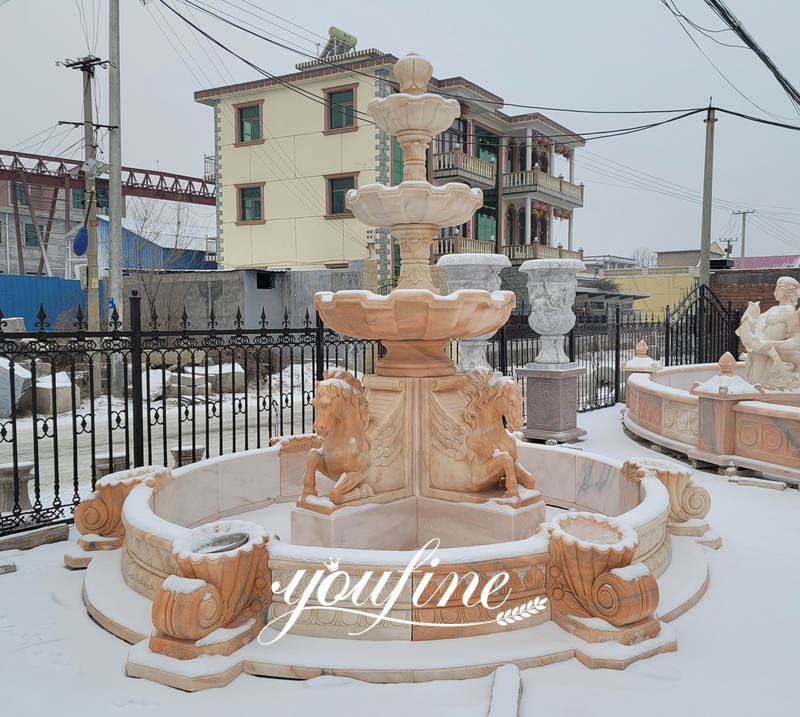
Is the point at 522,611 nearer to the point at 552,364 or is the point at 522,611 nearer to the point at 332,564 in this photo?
the point at 332,564

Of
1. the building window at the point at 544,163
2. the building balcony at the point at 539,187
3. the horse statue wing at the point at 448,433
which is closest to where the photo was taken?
the horse statue wing at the point at 448,433

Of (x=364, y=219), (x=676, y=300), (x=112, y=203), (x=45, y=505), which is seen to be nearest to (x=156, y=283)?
(x=112, y=203)

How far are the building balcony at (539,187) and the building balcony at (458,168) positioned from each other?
221 cm

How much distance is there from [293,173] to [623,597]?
73.4 feet

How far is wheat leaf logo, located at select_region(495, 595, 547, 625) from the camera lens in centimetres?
364

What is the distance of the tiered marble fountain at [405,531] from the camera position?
11.2 ft

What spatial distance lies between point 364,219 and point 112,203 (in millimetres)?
11720

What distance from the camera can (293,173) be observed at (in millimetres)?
23578

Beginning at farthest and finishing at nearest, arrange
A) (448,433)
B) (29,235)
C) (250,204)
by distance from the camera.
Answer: (29,235) < (250,204) < (448,433)

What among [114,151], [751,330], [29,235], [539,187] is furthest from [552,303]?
[29,235]

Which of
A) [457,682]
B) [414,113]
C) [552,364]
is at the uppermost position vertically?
[414,113]

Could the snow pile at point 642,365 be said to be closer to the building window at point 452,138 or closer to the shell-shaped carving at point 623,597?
the shell-shaped carving at point 623,597

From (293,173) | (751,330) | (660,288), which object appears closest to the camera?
(751,330)

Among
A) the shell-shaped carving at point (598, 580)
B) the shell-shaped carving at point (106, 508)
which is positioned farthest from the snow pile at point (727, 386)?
the shell-shaped carving at point (106, 508)
